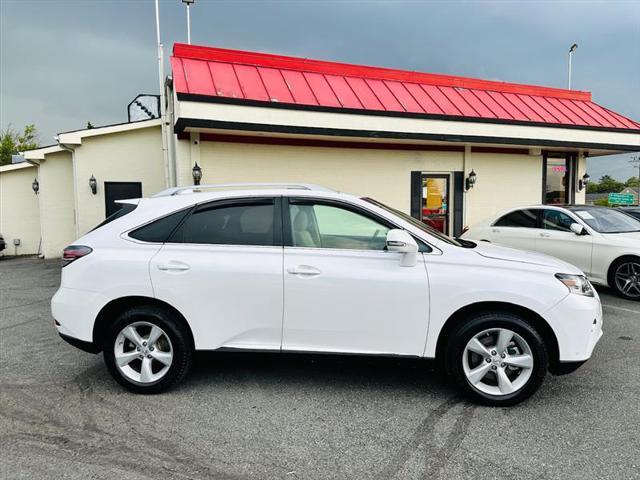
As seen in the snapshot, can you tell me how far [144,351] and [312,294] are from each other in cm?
149

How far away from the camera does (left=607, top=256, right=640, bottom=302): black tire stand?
274 inches

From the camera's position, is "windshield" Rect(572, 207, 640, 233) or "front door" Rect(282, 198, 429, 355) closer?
"front door" Rect(282, 198, 429, 355)

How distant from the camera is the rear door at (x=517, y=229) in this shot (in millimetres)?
8318

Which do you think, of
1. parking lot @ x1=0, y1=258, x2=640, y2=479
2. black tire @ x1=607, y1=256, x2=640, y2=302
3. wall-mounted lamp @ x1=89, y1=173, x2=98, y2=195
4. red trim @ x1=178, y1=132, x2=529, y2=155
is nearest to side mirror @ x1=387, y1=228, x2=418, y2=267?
parking lot @ x1=0, y1=258, x2=640, y2=479

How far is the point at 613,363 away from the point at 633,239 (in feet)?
12.3

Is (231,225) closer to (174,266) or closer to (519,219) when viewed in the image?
(174,266)

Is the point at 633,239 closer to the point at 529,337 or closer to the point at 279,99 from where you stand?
the point at 529,337

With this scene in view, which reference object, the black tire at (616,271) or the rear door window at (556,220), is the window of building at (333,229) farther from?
the rear door window at (556,220)

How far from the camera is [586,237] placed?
7.45 m

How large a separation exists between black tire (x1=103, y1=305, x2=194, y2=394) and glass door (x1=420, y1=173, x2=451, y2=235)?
935 cm

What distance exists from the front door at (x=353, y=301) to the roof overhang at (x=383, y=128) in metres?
6.27

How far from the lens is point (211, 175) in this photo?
9953mm

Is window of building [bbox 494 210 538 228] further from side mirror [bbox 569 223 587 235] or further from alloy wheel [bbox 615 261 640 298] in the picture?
alloy wheel [bbox 615 261 640 298]

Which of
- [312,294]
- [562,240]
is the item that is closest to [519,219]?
[562,240]
